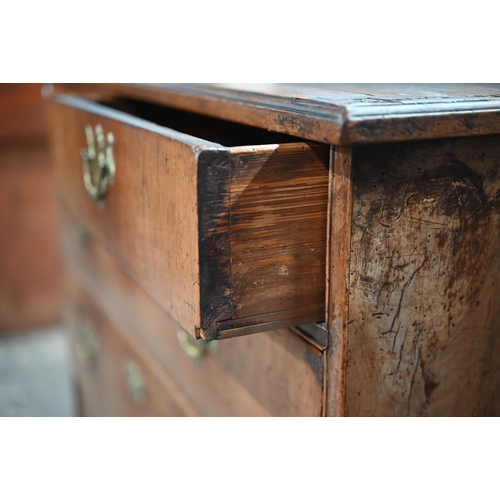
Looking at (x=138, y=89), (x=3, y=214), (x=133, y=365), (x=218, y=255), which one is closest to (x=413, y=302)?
(x=218, y=255)

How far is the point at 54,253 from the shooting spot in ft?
6.59

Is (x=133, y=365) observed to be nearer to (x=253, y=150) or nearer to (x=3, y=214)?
(x=253, y=150)

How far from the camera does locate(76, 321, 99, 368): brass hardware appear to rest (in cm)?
128

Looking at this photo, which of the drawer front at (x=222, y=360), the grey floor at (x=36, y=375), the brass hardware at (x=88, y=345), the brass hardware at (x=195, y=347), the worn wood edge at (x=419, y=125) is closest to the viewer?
the worn wood edge at (x=419, y=125)

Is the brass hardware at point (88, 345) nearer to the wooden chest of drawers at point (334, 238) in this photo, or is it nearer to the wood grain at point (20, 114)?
the wooden chest of drawers at point (334, 238)

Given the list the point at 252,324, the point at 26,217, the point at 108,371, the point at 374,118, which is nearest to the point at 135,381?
the point at 108,371

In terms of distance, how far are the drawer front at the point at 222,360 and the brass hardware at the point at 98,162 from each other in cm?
21

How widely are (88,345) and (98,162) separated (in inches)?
26.5

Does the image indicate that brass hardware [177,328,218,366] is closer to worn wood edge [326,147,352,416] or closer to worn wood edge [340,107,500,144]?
worn wood edge [326,147,352,416]

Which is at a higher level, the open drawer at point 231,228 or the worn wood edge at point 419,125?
the worn wood edge at point 419,125

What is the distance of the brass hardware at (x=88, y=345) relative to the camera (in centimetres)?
128

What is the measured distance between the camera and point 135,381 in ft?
3.51

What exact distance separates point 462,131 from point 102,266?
73 cm

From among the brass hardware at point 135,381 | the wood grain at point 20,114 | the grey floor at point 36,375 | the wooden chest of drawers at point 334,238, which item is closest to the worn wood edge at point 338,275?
the wooden chest of drawers at point 334,238
